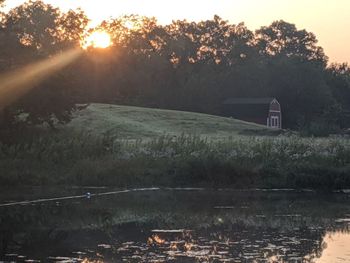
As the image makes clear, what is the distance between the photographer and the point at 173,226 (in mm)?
17516

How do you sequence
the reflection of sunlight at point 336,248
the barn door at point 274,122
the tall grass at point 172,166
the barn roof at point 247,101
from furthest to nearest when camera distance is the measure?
1. the barn roof at point 247,101
2. the barn door at point 274,122
3. the tall grass at point 172,166
4. the reflection of sunlight at point 336,248

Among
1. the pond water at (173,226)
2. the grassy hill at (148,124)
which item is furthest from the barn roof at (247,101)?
the pond water at (173,226)

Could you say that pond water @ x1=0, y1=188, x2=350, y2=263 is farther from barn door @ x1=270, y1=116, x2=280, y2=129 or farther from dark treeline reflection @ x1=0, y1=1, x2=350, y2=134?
barn door @ x1=270, y1=116, x2=280, y2=129

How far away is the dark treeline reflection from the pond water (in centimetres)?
3182

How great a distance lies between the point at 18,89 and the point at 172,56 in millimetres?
59713

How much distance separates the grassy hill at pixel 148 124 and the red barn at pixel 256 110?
91.1ft

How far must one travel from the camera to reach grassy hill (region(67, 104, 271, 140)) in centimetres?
4656

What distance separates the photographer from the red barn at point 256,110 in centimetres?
8819

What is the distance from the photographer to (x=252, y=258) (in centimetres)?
1307

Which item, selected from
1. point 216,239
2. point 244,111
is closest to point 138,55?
point 244,111

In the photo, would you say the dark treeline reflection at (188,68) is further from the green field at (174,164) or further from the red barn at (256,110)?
the green field at (174,164)

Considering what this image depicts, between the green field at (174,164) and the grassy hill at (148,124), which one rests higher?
the grassy hill at (148,124)

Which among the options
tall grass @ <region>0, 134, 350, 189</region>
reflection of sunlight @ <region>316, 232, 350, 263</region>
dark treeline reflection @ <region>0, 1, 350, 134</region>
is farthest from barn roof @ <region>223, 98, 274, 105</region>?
reflection of sunlight @ <region>316, 232, 350, 263</region>

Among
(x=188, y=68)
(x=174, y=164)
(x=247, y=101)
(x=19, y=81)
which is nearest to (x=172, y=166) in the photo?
(x=174, y=164)
